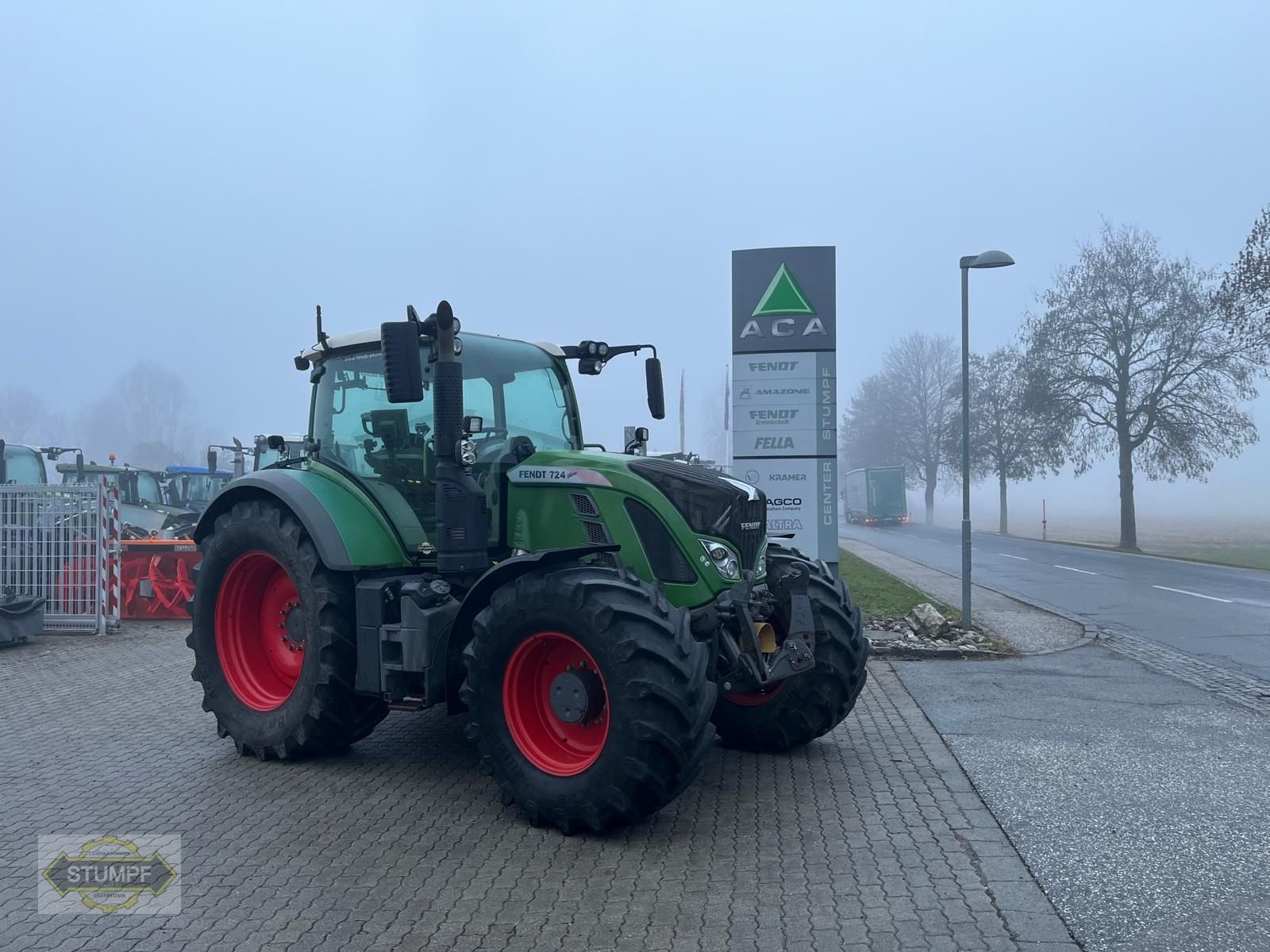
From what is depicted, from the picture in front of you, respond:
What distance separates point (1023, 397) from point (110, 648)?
108ft

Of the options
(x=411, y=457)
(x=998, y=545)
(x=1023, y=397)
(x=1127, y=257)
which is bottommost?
(x=998, y=545)

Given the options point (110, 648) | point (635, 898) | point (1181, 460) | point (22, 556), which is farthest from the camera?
point (1181, 460)

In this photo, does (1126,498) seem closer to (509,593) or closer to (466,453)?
(466,453)

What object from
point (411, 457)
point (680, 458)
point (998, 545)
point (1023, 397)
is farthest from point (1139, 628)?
point (1023, 397)

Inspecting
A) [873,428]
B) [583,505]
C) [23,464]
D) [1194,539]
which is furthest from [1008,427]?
[583,505]

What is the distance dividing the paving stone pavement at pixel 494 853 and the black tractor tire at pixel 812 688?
19cm

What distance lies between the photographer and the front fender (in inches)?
245

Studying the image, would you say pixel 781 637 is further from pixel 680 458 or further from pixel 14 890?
pixel 14 890

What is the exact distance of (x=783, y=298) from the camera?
39.7 ft

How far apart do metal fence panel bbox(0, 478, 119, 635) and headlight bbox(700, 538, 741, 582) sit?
9.69m

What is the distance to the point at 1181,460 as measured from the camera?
116 feet

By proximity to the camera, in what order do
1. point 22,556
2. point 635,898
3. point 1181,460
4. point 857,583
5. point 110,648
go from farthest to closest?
point 1181,460 → point 857,583 → point 22,556 → point 110,648 → point 635,898

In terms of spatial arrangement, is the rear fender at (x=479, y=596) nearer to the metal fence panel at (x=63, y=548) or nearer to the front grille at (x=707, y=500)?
the front grille at (x=707, y=500)

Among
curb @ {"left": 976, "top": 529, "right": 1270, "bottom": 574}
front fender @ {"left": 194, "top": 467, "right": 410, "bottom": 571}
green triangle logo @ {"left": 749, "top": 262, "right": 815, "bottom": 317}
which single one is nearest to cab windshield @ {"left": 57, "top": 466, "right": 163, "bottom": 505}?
green triangle logo @ {"left": 749, "top": 262, "right": 815, "bottom": 317}
